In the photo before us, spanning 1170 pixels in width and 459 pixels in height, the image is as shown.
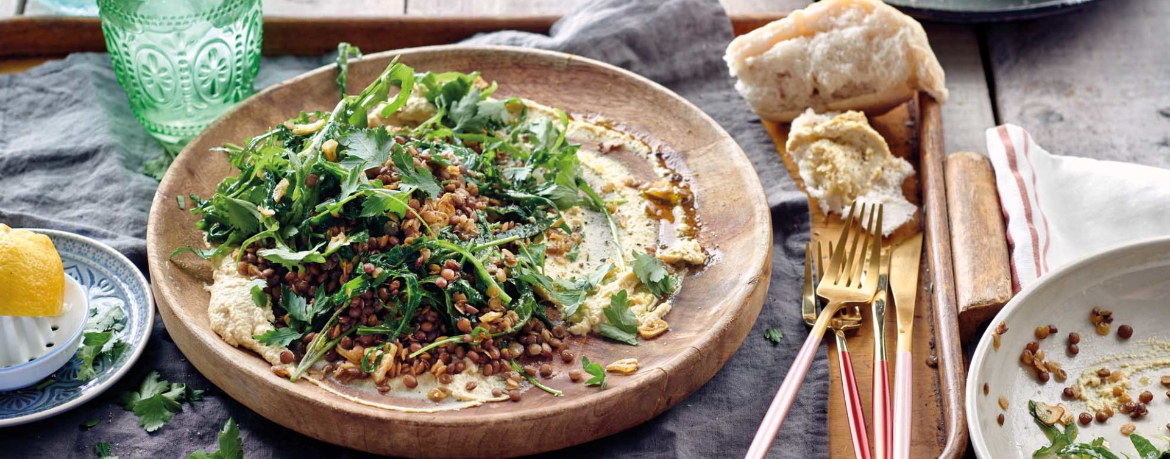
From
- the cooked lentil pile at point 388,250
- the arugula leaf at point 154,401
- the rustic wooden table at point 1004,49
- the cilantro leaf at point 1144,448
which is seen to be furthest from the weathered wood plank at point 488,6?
the cilantro leaf at point 1144,448

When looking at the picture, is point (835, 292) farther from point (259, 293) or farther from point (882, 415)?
point (259, 293)

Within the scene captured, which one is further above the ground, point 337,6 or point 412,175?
point 412,175

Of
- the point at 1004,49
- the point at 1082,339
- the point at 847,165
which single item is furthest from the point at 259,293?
the point at 1004,49

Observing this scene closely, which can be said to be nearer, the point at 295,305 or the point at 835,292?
the point at 295,305

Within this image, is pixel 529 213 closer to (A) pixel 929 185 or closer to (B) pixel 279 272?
(B) pixel 279 272

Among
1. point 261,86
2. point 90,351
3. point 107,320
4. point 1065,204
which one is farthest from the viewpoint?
point 261,86

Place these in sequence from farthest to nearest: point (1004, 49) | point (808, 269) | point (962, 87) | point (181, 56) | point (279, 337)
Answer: point (1004, 49)
point (962, 87)
point (181, 56)
point (808, 269)
point (279, 337)

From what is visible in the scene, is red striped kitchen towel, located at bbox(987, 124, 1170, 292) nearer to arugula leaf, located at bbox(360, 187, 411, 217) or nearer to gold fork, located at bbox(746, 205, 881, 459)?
gold fork, located at bbox(746, 205, 881, 459)

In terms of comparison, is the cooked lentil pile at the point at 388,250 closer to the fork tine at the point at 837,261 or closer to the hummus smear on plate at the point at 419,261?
the hummus smear on plate at the point at 419,261
